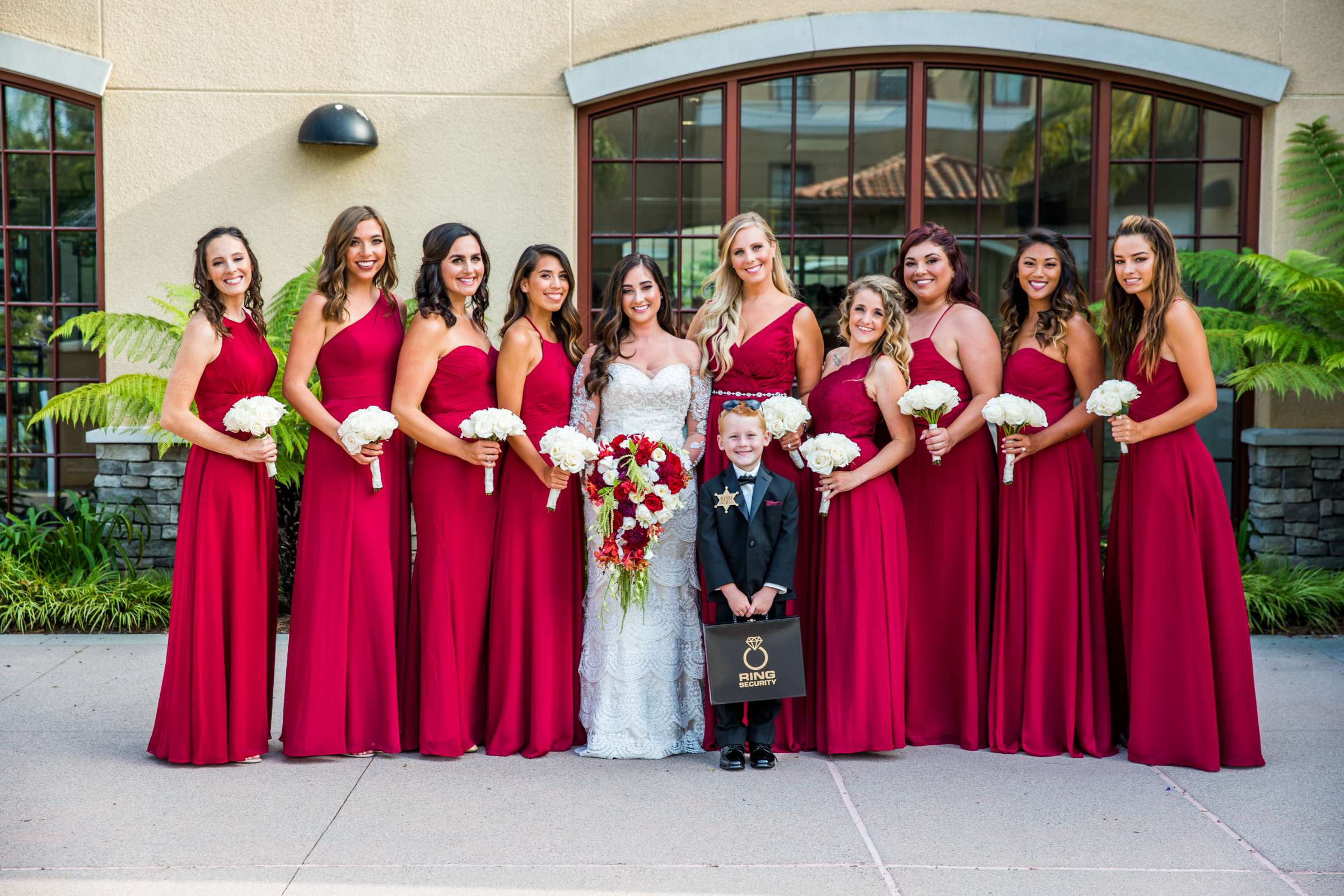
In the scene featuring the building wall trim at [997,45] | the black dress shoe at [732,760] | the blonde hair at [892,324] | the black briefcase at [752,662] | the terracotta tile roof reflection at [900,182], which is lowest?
the black dress shoe at [732,760]

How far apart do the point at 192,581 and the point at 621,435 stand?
1.85 metres

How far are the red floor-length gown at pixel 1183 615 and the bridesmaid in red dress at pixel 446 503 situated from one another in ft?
9.13

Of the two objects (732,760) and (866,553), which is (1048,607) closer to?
(866,553)

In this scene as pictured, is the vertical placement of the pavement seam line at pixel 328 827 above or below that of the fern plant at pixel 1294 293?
below

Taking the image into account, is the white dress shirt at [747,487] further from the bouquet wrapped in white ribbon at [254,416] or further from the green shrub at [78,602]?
the green shrub at [78,602]

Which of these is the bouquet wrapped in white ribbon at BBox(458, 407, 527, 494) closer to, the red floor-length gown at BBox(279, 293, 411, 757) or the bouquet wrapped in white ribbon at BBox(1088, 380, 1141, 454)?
the red floor-length gown at BBox(279, 293, 411, 757)

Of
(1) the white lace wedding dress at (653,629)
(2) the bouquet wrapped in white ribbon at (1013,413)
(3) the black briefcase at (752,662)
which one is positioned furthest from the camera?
(1) the white lace wedding dress at (653,629)

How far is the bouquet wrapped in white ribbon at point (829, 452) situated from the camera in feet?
16.0

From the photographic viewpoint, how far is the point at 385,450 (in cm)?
512

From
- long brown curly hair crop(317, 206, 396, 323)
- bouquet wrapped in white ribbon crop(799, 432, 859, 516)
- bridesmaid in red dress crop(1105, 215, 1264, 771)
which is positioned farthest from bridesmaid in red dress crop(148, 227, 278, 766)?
bridesmaid in red dress crop(1105, 215, 1264, 771)

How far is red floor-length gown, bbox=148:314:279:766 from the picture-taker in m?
4.86

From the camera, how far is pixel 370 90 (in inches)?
325

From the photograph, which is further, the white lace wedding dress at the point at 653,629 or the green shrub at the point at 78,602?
the green shrub at the point at 78,602

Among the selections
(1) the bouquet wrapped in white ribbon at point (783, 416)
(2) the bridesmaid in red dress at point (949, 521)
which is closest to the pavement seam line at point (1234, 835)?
(2) the bridesmaid in red dress at point (949, 521)
